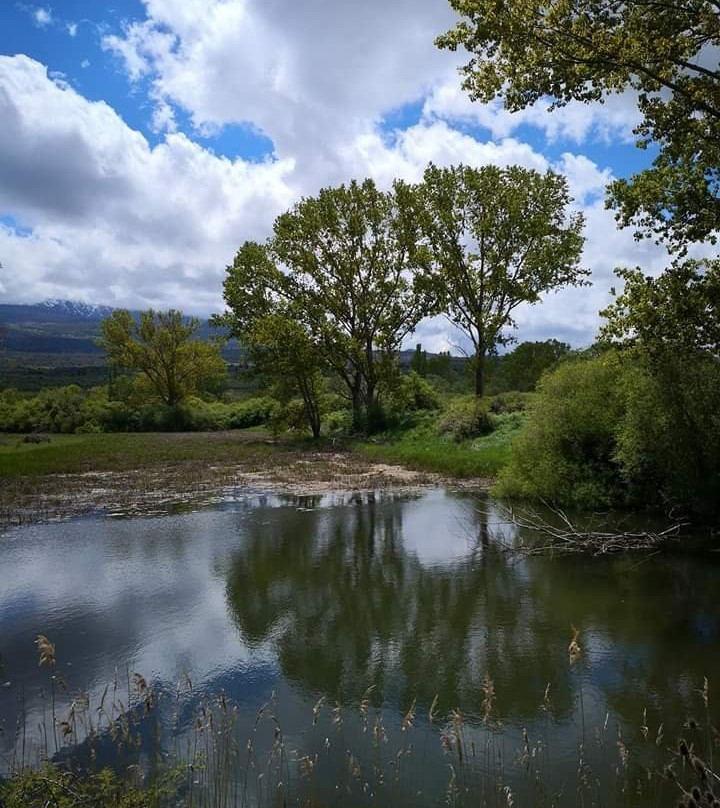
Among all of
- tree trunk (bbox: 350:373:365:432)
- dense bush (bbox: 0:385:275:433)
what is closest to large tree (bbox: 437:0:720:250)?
tree trunk (bbox: 350:373:365:432)

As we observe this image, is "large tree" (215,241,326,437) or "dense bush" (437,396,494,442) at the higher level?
"large tree" (215,241,326,437)

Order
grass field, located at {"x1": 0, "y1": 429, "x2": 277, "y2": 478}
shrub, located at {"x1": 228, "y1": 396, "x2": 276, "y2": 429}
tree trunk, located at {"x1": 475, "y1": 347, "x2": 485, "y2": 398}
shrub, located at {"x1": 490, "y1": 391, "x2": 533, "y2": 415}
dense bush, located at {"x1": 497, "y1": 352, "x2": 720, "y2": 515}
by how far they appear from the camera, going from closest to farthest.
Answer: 1. dense bush, located at {"x1": 497, "y1": 352, "x2": 720, "y2": 515}
2. grass field, located at {"x1": 0, "y1": 429, "x2": 277, "y2": 478}
3. shrub, located at {"x1": 490, "y1": 391, "x2": 533, "y2": 415}
4. tree trunk, located at {"x1": 475, "y1": 347, "x2": 485, "y2": 398}
5. shrub, located at {"x1": 228, "y1": 396, "x2": 276, "y2": 429}

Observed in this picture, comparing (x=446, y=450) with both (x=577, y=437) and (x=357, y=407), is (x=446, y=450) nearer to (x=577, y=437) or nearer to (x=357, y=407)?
(x=577, y=437)

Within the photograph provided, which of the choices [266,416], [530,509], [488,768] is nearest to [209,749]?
[488,768]

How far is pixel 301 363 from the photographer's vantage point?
38.2 m

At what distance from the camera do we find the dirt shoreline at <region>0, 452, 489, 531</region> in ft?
60.7

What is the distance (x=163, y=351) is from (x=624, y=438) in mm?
51086

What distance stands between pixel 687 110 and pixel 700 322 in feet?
13.6

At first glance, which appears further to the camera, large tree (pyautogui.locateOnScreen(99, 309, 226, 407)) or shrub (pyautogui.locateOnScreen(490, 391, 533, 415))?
large tree (pyautogui.locateOnScreen(99, 309, 226, 407))

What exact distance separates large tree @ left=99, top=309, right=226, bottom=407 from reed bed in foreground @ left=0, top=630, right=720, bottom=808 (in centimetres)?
5295

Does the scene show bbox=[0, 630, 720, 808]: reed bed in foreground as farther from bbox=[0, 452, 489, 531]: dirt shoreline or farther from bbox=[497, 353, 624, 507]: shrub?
bbox=[0, 452, 489, 531]: dirt shoreline

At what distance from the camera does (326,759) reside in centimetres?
587

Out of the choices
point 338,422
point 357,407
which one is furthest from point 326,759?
point 338,422

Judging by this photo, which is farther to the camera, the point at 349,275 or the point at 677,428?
the point at 349,275
